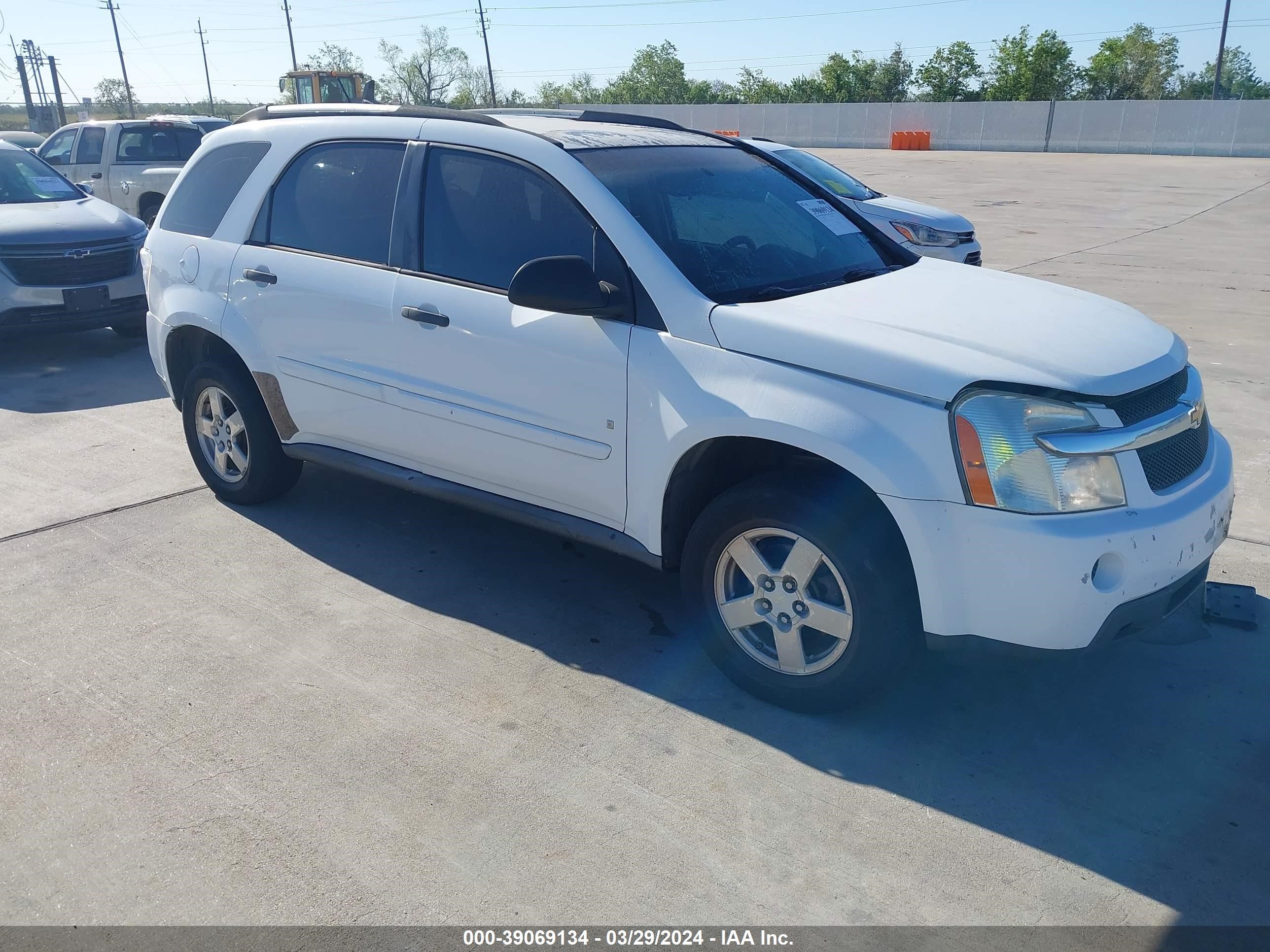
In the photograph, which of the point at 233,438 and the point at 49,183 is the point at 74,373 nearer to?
the point at 49,183

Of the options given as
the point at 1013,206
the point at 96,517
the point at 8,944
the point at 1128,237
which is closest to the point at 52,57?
the point at 1013,206

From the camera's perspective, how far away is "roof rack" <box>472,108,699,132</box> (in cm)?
462

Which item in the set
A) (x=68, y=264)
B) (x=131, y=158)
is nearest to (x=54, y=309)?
(x=68, y=264)

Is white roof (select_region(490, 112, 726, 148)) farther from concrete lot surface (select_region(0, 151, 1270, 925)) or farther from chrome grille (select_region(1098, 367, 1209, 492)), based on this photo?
chrome grille (select_region(1098, 367, 1209, 492))

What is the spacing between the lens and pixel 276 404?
491cm

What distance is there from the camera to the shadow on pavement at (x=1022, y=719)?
2961 mm

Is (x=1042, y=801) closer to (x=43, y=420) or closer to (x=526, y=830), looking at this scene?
(x=526, y=830)

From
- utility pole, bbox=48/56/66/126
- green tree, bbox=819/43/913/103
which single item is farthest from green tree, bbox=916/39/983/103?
utility pole, bbox=48/56/66/126

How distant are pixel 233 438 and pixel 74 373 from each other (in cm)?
399

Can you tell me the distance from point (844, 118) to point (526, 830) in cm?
5494

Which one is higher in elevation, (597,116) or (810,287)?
(597,116)

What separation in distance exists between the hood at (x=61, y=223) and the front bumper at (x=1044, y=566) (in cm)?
788

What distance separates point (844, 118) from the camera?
175 feet

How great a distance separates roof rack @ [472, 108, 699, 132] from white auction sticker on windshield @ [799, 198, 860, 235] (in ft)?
1.99
